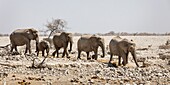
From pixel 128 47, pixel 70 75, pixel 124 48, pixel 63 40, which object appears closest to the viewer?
pixel 70 75

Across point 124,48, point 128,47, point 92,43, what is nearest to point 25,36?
point 92,43

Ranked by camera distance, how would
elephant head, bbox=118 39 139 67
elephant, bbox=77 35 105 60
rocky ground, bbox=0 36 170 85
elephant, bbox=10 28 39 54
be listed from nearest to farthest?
1. rocky ground, bbox=0 36 170 85
2. elephant head, bbox=118 39 139 67
3. elephant, bbox=77 35 105 60
4. elephant, bbox=10 28 39 54

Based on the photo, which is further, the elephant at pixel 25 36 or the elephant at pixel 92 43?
the elephant at pixel 25 36

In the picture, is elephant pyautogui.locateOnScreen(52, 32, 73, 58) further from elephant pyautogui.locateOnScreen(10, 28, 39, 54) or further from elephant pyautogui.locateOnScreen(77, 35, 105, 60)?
elephant pyautogui.locateOnScreen(10, 28, 39, 54)

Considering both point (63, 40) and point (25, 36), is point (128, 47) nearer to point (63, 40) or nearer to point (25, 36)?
point (63, 40)

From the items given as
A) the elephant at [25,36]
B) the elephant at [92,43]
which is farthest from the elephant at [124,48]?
the elephant at [25,36]

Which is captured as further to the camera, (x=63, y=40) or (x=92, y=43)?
(x=63, y=40)

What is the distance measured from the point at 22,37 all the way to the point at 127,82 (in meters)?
14.3

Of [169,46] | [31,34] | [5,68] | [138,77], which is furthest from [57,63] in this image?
[169,46]

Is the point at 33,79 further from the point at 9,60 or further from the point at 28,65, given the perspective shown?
the point at 9,60

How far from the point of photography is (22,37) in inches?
1116

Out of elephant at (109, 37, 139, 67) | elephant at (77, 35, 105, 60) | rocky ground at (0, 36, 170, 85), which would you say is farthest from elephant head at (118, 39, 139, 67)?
elephant at (77, 35, 105, 60)

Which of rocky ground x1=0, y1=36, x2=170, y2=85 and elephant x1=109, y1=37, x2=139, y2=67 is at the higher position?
elephant x1=109, y1=37, x2=139, y2=67

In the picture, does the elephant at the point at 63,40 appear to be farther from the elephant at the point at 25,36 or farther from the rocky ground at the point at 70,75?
the rocky ground at the point at 70,75
